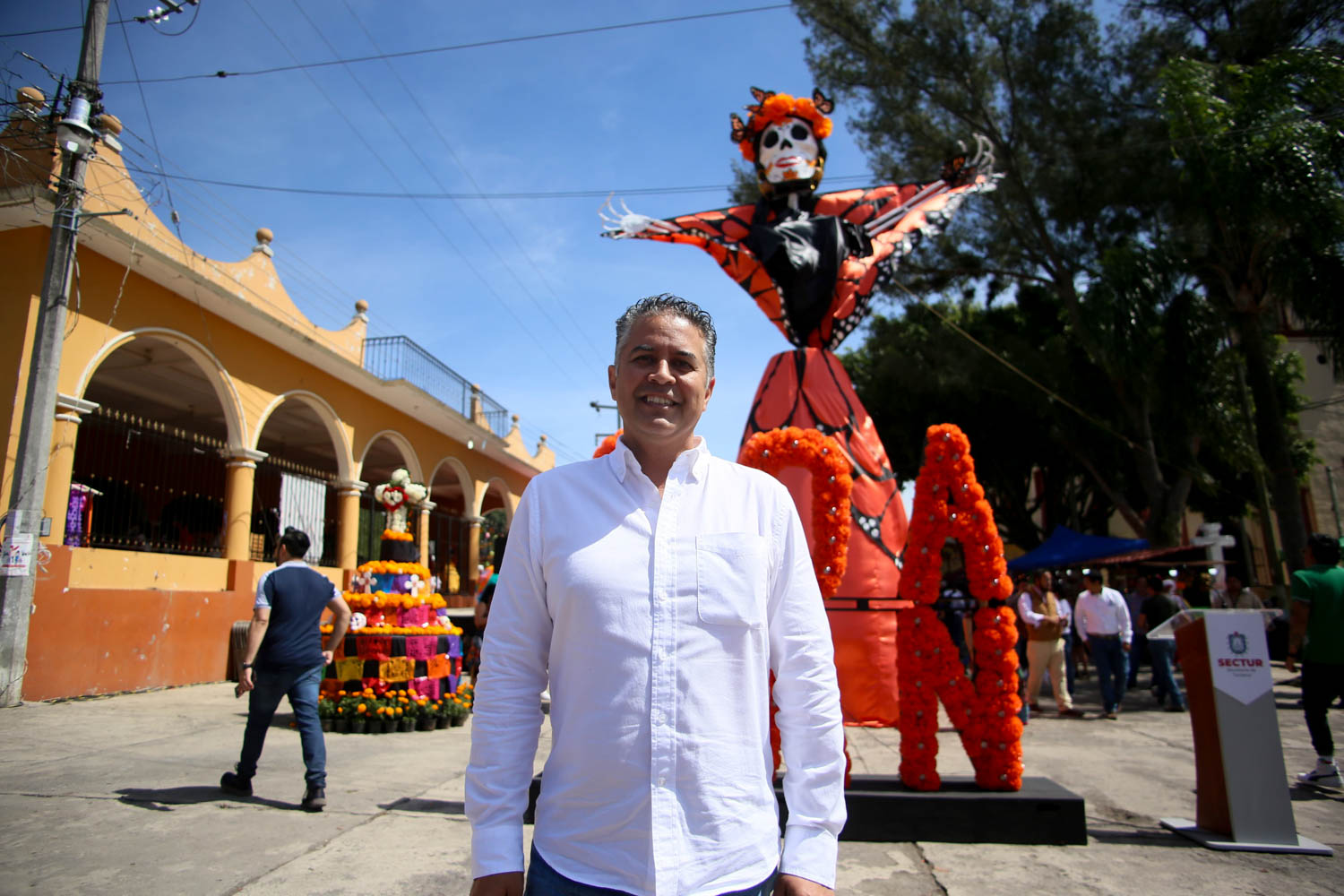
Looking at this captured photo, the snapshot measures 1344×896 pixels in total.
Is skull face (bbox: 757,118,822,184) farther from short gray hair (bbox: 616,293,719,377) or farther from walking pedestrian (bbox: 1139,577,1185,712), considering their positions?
walking pedestrian (bbox: 1139,577,1185,712)

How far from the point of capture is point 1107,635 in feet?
29.2

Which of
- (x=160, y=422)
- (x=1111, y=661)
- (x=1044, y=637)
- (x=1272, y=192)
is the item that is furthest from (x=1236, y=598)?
(x=160, y=422)

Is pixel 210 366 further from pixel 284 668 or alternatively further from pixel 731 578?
pixel 731 578

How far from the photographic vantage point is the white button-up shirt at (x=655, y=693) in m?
1.42

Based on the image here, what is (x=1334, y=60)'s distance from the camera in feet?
33.2

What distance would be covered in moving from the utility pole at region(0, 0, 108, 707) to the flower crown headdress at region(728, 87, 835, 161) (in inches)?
267

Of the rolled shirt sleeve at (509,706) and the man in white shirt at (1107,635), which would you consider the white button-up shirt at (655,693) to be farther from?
the man in white shirt at (1107,635)

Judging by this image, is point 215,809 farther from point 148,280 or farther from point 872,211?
point 148,280

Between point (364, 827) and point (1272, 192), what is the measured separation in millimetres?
12040

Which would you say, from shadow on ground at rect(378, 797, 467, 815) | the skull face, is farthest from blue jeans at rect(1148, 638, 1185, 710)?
shadow on ground at rect(378, 797, 467, 815)

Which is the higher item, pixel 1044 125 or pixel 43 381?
pixel 1044 125

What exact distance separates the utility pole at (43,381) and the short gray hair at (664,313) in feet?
28.6

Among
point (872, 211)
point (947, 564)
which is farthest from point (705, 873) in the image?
point (947, 564)

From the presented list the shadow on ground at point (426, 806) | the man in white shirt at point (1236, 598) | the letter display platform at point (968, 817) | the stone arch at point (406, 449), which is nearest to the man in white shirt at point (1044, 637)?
the man in white shirt at point (1236, 598)
